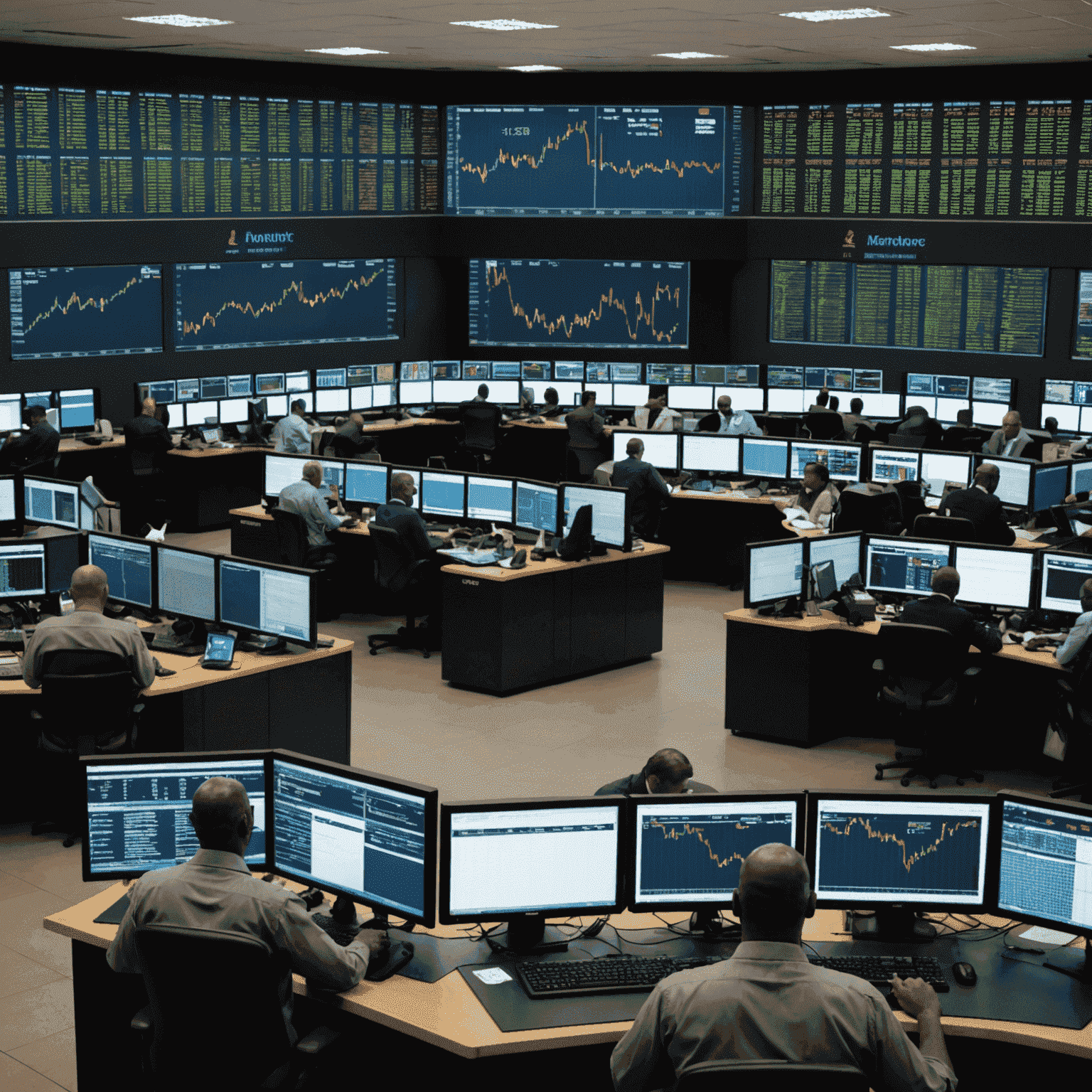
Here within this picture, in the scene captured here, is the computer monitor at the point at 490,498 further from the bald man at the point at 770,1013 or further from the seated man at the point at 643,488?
the bald man at the point at 770,1013

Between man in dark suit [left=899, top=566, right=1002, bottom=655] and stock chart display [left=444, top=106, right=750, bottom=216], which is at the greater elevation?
stock chart display [left=444, top=106, right=750, bottom=216]

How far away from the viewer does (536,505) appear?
8.91 metres

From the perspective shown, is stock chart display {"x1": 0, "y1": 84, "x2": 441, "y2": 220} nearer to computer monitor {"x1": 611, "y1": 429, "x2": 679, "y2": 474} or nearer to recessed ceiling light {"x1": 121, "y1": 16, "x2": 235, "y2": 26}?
recessed ceiling light {"x1": 121, "y1": 16, "x2": 235, "y2": 26}

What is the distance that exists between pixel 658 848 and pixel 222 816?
1.08 metres

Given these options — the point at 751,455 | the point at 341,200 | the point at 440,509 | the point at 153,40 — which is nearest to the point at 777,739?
the point at 440,509

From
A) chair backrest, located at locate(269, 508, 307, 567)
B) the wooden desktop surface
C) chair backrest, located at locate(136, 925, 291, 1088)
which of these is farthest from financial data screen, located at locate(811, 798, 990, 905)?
chair backrest, located at locate(269, 508, 307, 567)

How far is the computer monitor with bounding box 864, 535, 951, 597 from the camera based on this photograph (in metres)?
7.46

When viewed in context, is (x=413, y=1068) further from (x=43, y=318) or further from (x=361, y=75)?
(x=361, y=75)

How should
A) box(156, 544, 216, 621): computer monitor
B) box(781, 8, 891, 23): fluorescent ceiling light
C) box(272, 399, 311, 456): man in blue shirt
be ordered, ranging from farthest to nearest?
1. box(272, 399, 311, 456): man in blue shirt
2. box(781, 8, 891, 23): fluorescent ceiling light
3. box(156, 544, 216, 621): computer monitor

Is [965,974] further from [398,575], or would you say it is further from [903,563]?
[398,575]

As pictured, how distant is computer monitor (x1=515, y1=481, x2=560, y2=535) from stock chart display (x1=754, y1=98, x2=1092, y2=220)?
584 centimetres

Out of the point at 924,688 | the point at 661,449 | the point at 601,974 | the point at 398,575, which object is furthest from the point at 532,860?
the point at 661,449

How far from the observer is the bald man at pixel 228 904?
3.21m

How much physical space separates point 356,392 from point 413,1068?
1036 cm
